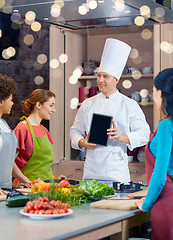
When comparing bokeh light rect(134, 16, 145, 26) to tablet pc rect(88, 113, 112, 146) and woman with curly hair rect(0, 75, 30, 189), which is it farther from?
woman with curly hair rect(0, 75, 30, 189)

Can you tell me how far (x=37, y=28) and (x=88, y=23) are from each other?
210 cm

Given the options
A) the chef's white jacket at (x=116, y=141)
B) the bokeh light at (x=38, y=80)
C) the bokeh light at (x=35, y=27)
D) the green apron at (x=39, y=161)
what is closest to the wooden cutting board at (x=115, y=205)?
the chef's white jacket at (x=116, y=141)

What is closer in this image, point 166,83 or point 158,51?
point 166,83

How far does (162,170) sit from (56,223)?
50 centimetres

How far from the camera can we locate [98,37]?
493 cm

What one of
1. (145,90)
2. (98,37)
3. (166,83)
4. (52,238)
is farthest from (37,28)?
(52,238)

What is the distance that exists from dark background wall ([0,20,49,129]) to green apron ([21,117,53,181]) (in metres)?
2.15

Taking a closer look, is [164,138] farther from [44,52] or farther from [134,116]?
[44,52]

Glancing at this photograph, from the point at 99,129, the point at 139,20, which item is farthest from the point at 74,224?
the point at 139,20

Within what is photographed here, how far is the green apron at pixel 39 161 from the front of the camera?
3260mm

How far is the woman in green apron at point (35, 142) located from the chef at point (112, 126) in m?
0.22

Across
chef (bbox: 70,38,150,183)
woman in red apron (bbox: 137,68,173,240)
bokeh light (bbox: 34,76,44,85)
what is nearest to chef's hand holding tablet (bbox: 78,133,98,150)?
chef (bbox: 70,38,150,183)

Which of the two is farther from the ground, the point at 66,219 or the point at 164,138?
the point at 164,138

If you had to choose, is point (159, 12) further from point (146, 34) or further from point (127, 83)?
point (127, 83)
